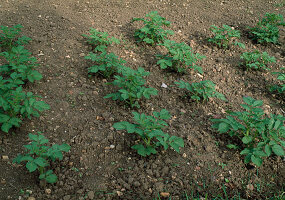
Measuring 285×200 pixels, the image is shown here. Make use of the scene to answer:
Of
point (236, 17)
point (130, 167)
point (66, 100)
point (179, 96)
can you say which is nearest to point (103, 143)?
point (130, 167)

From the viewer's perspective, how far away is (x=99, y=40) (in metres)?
3.81

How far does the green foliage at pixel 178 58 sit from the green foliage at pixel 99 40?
2.22 feet

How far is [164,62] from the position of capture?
3.69 meters

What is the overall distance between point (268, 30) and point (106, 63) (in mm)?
2614

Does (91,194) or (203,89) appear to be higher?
(203,89)

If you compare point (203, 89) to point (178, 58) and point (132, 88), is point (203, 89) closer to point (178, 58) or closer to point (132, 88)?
point (178, 58)

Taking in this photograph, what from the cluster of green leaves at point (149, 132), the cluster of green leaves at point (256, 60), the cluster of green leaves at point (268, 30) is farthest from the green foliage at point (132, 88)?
the cluster of green leaves at point (268, 30)

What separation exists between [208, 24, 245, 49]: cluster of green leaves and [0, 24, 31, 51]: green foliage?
99.7 inches

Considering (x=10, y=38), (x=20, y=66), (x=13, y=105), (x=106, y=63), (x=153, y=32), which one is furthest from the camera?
(x=153, y=32)

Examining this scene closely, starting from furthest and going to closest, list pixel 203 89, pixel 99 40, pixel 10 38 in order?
1. pixel 99 40
2. pixel 10 38
3. pixel 203 89

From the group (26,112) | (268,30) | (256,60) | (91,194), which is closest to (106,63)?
(26,112)

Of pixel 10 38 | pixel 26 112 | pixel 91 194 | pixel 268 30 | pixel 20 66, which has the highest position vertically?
pixel 268 30

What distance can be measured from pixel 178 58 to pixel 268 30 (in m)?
1.86

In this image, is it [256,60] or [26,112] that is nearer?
[26,112]
